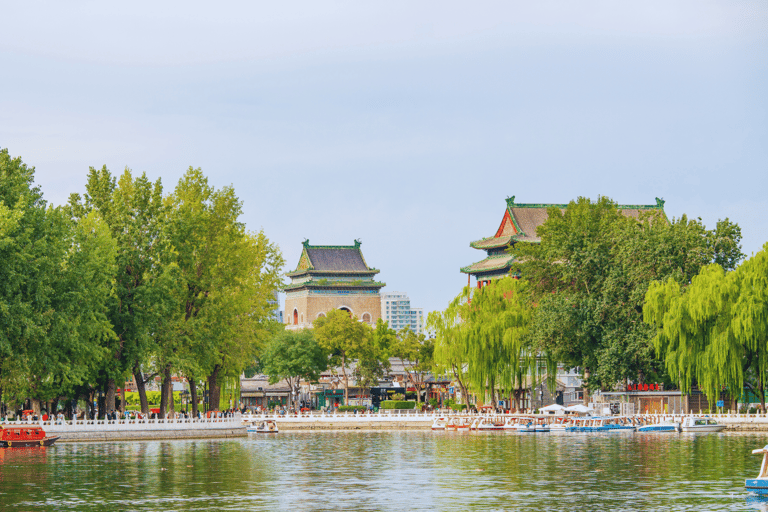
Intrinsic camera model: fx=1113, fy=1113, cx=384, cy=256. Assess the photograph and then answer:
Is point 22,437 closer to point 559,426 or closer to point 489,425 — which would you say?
point 489,425

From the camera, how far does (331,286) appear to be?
5276 inches

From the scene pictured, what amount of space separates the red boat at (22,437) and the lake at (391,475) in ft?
3.17

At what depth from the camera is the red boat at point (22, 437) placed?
4534cm

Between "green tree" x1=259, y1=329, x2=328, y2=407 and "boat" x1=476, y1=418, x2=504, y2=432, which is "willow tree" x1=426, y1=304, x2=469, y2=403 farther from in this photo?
"green tree" x1=259, y1=329, x2=328, y2=407

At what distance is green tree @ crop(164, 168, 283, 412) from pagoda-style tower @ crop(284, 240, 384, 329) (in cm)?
7254

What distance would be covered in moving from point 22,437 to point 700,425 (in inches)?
1280

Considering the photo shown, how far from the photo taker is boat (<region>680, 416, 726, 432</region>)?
55.4 meters

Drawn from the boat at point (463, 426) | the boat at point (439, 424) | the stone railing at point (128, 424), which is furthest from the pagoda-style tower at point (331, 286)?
the stone railing at point (128, 424)

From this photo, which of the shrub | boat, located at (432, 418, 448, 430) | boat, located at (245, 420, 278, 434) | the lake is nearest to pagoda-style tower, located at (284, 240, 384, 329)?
the shrub

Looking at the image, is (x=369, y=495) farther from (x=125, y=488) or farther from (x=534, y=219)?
(x=534, y=219)

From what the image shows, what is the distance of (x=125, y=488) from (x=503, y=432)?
34.7 metres

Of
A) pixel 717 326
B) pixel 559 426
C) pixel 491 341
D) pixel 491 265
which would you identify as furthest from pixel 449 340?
pixel 491 265

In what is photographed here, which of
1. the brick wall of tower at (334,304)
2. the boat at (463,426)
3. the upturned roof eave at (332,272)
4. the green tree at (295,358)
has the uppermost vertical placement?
the upturned roof eave at (332,272)

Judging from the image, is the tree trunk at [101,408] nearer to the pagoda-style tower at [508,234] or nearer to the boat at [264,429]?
the boat at [264,429]
